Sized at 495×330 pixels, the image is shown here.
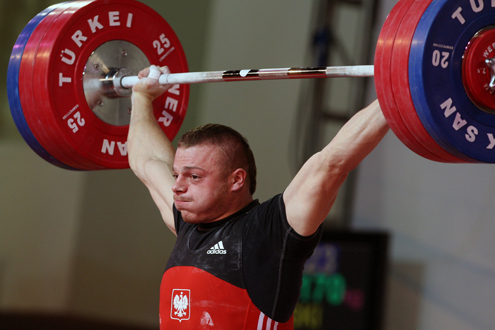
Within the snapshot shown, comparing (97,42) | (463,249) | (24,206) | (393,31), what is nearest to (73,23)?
(97,42)

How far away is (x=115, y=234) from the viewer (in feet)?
14.7

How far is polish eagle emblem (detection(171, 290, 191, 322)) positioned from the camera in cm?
171

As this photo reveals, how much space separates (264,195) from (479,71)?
11.2ft

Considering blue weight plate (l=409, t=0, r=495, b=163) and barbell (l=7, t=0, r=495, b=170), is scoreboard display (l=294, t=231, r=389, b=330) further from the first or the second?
blue weight plate (l=409, t=0, r=495, b=163)

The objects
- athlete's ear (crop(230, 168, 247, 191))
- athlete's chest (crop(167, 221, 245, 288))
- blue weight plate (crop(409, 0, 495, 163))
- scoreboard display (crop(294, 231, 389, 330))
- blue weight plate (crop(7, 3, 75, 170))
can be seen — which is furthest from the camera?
scoreboard display (crop(294, 231, 389, 330))

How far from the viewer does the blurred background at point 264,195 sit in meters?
4.06

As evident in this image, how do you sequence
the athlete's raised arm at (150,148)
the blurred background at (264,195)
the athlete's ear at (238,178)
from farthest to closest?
the blurred background at (264,195) → the athlete's raised arm at (150,148) → the athlete's ear at (238,178)

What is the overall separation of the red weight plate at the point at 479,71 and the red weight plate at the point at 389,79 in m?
0.18

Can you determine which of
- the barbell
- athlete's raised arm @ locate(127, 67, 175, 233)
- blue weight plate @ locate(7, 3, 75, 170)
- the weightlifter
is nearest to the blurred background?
blue weight plate @ locate(7, 3, 75, 170)

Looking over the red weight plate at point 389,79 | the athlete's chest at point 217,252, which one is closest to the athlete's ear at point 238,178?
the athlete's chest at point 217,252

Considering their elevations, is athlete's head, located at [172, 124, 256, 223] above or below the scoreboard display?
above

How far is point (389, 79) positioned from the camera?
1413 millimetres

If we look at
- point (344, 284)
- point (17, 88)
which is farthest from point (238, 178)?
point (344, 284)

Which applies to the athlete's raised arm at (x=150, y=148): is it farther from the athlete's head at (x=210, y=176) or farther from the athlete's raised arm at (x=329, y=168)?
the athlete's raised arm at (x=329, y=168)
